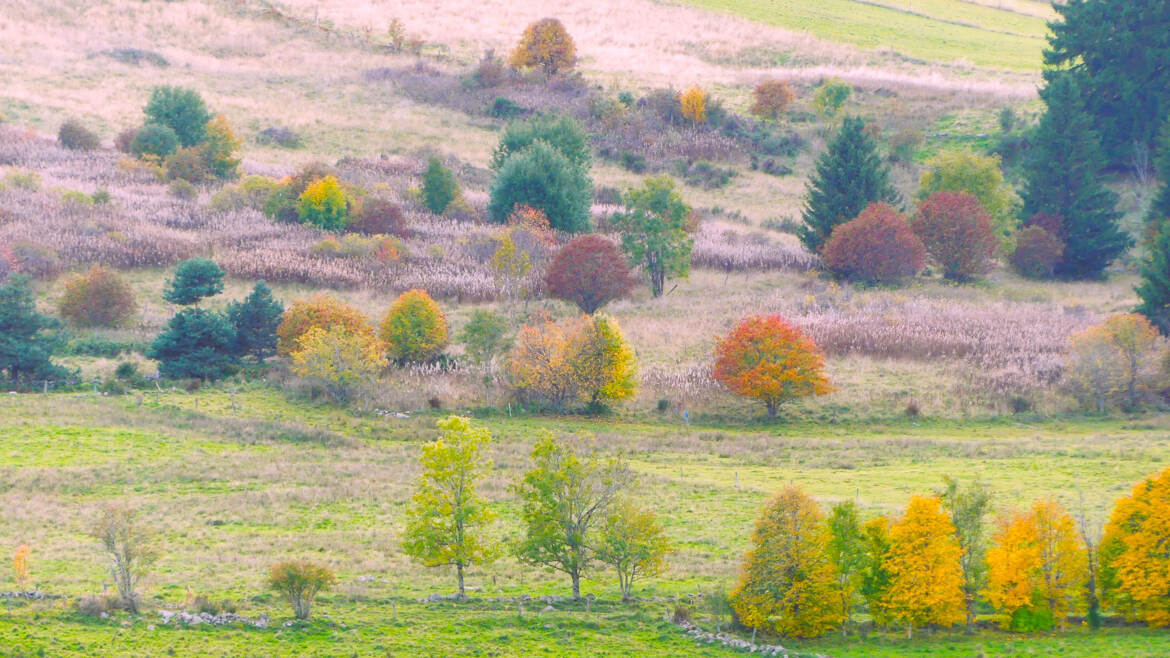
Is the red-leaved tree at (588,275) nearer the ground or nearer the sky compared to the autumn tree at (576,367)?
nearer the sky

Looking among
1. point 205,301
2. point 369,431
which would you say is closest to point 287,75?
point 205,301

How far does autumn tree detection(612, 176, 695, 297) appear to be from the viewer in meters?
64.1

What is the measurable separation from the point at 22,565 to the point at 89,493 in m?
9.82

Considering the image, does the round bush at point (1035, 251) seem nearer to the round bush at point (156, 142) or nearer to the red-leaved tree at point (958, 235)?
the red-leaved tree at point (958, 235)

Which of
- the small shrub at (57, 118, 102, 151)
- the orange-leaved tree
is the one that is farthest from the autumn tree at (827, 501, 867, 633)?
the small shrub at (57, 118, 102, 151)

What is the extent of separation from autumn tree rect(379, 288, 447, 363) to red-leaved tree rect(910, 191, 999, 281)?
32.8 meters

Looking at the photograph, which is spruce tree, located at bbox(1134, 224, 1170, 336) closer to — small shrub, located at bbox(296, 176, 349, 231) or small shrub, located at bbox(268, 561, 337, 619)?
small shrub, located at bbox(268, 561, 337, 619)

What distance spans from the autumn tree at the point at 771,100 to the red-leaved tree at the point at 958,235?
33404 mm

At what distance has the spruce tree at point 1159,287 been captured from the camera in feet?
175

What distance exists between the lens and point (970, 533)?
27969 mm

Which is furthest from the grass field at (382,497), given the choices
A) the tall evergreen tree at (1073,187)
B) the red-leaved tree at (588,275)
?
the tall evergreen tree at (1073,187)

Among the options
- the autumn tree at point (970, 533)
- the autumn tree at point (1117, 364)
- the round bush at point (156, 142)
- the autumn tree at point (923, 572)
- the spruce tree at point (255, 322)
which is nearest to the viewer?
the autumn tree at point (923, 572)

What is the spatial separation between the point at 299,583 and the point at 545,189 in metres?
50.5

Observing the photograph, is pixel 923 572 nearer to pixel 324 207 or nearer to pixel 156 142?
pixel 324 207
